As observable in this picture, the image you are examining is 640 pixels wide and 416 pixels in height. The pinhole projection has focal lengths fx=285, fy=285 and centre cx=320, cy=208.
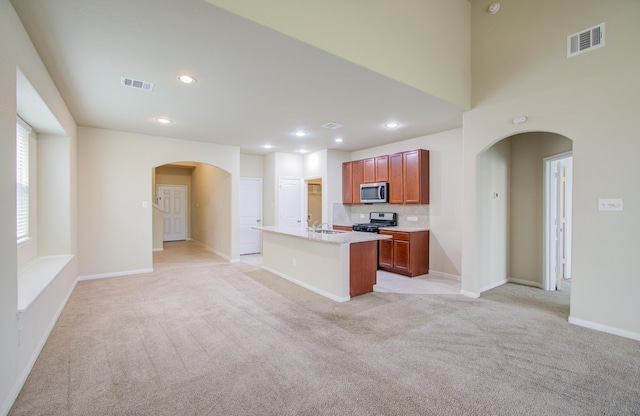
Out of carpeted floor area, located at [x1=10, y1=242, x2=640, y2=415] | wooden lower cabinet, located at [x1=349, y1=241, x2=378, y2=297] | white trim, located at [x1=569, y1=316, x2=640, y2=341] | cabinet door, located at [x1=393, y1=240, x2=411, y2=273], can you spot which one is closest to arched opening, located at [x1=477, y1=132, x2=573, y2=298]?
carpeted floor area, located at [x1=10, y1=242, x2=640, y2=415]

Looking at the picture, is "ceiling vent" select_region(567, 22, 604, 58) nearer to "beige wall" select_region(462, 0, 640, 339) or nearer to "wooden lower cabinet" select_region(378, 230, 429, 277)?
"beige wall" select_region(462, 0, 640, 339)

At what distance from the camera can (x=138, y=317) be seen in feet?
11.0

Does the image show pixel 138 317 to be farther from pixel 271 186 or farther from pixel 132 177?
pixel 271 186

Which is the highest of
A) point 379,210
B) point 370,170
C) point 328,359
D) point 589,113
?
point 589,113

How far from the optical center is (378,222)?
256 inches

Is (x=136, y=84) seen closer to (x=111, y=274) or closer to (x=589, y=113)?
(x=111, y=274)

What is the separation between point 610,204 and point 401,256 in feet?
9.73

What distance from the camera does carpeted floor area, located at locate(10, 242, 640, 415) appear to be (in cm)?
189

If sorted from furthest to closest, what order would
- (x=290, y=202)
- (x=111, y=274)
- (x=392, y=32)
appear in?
(x=290, y=202)
(x=111, y=274)
(x=392, y=32)

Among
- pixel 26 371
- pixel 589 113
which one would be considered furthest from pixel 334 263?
pixel 589 113

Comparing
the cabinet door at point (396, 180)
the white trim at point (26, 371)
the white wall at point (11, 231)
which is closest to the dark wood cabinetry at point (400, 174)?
A: the cabinet door at point (396, 180)

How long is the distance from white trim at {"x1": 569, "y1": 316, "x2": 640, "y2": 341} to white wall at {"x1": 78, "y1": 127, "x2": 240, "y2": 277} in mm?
6603

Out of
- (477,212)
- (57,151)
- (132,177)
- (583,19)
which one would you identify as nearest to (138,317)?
(57,151)

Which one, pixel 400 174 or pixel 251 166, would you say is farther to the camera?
pixel 251 166
